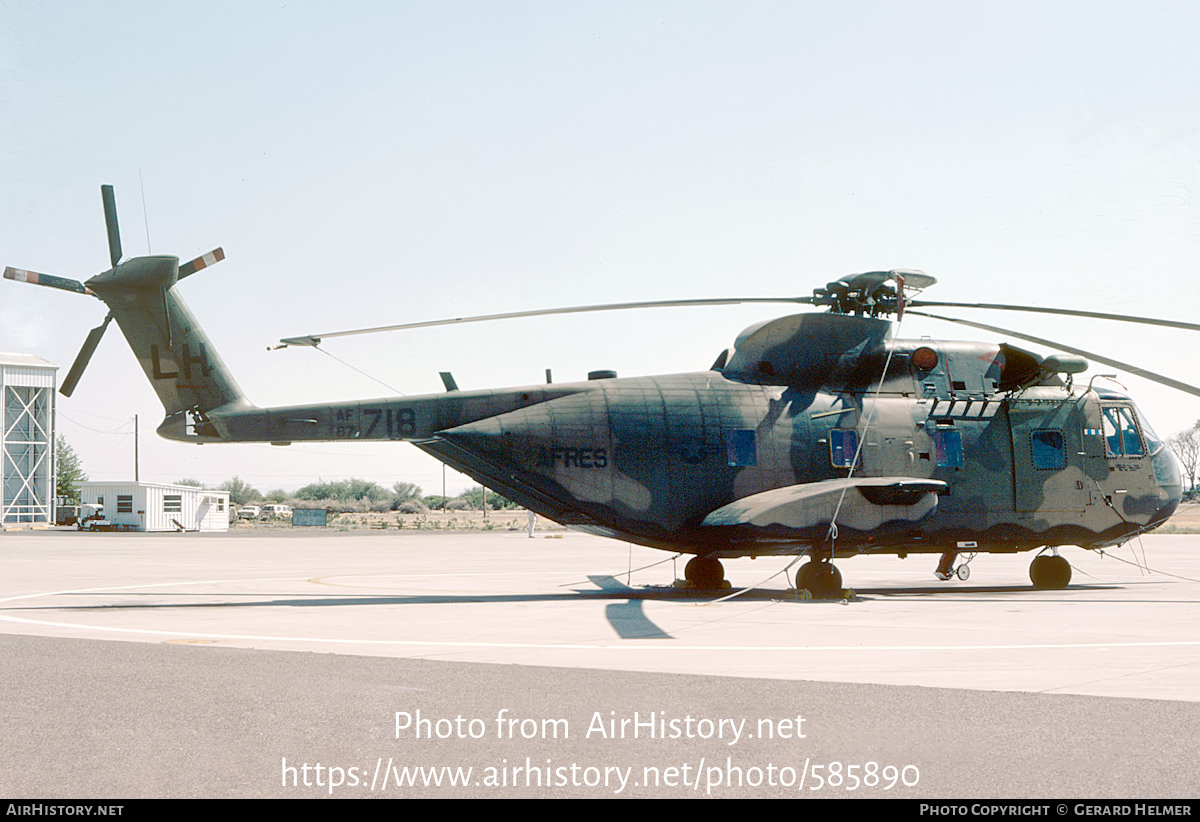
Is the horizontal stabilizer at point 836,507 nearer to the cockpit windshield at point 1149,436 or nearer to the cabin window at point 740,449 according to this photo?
the cabin window at point 740,449

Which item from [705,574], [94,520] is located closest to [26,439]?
[94,520]

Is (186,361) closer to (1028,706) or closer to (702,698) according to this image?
(702,698)

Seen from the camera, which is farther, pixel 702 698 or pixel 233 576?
pixel 233 576

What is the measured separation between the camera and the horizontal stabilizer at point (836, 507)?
18.0 meters

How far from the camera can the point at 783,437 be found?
19.9 m

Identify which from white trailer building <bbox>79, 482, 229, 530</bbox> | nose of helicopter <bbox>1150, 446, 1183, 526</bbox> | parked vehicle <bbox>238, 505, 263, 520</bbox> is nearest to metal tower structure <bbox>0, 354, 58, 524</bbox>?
white trailer building <bbox>79, 482, 229, 530</bbox>

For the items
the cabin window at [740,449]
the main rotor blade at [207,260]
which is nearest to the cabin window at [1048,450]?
the cabin window at [740,449]

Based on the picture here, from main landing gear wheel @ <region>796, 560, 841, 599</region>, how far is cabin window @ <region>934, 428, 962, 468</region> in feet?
11.8

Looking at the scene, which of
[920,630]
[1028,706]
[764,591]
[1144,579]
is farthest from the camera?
[1144,579]

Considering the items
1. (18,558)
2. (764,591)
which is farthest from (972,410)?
(18,558)

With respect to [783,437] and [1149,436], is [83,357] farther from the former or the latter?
[1149,436]

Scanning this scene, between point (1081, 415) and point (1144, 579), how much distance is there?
20.6 ft

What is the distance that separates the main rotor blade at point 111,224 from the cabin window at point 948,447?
641 inches

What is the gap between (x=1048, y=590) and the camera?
21234 mm
